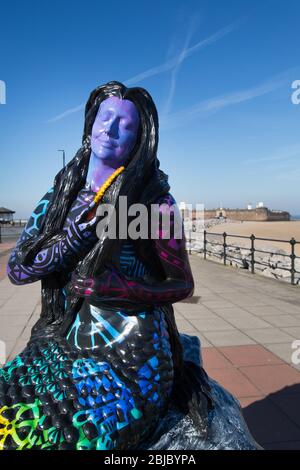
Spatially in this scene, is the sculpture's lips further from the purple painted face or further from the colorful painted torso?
the colorful painted torso

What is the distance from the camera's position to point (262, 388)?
3.48 meters

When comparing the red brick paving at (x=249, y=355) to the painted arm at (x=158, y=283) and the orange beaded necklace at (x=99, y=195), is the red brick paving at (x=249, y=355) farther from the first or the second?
the orange beaded necklace at (x=99, y=195)

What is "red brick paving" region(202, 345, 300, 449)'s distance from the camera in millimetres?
2768

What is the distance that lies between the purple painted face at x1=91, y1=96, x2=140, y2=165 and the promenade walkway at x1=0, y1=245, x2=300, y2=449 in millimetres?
2299

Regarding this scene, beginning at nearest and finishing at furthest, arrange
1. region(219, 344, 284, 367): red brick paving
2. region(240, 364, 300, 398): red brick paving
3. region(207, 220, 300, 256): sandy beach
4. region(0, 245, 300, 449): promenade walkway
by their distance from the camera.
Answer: region(0, 245, 300, 449): promenade walkway → region(240, 364, 300, 398): red brick paving → region(219, 344, 284, 367): red brick paving → region(207, 220, 300, 256): sandy beach

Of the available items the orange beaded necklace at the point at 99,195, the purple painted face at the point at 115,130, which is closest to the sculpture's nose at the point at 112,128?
the purple painted face at the point at 115,130

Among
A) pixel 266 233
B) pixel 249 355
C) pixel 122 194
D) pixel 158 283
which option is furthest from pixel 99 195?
pixel 266 233

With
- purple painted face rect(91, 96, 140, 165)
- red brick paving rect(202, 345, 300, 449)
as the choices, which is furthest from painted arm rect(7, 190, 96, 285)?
red brick paving rect(202, 345, 300, 449)

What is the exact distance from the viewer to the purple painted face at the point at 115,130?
1.50 m

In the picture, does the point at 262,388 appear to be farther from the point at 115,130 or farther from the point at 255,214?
the point at 255,214

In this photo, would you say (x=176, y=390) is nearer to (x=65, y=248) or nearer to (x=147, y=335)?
(x=147, y=335)

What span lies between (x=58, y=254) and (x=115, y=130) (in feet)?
1.75
